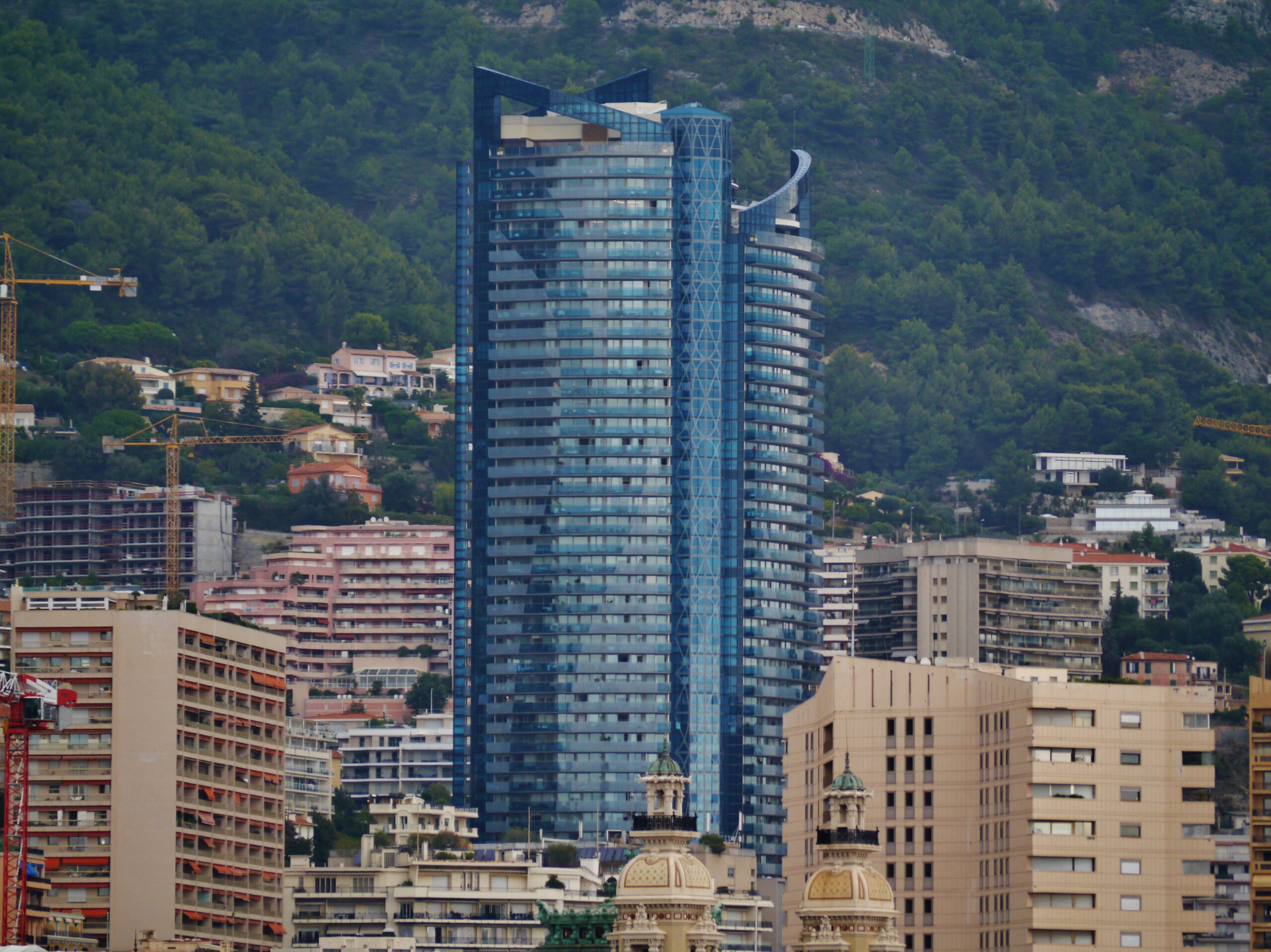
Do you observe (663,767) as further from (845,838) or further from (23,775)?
(23,775)

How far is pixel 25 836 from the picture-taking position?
140 metres

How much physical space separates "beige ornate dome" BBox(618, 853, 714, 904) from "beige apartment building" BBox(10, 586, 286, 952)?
5429cm

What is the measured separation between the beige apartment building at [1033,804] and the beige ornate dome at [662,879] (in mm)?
38574

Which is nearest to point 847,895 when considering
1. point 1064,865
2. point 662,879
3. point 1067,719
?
point 662,879

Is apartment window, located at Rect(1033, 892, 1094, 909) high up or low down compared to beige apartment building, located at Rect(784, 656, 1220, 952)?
down

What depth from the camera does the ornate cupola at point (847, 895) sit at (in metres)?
114

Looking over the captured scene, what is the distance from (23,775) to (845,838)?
45.3 metres

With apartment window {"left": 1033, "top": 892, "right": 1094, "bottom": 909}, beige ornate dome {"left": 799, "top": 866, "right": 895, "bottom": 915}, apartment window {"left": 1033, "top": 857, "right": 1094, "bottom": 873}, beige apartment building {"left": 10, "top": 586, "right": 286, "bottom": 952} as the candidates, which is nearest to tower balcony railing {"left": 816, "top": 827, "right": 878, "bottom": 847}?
beige ornate dome {"left": 799, "top": 866, "right": 895, "bottom": 915}

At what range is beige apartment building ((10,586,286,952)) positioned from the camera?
529ft

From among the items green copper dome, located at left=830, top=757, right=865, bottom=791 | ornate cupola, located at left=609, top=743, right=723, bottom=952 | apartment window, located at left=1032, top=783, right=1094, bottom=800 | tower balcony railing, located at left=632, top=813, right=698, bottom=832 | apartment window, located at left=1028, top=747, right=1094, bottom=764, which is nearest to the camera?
ornate cupola, located at left=609, top=743, right=723, bottom=952

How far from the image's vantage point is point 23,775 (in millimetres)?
148875

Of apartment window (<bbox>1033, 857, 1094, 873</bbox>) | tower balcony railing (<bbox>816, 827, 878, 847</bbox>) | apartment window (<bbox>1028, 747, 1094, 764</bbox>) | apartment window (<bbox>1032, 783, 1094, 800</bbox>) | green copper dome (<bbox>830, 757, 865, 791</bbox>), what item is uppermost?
apartment window (<bbox>1028, 747, 1094, 764</bbox>)

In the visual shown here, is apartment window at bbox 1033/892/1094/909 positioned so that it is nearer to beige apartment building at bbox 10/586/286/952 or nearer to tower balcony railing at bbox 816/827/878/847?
tower balcony railing at bbox 816/827/878/847

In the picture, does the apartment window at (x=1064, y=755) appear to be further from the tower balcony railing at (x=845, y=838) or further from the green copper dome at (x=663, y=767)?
the green copper dome at (x=663, y=767)
